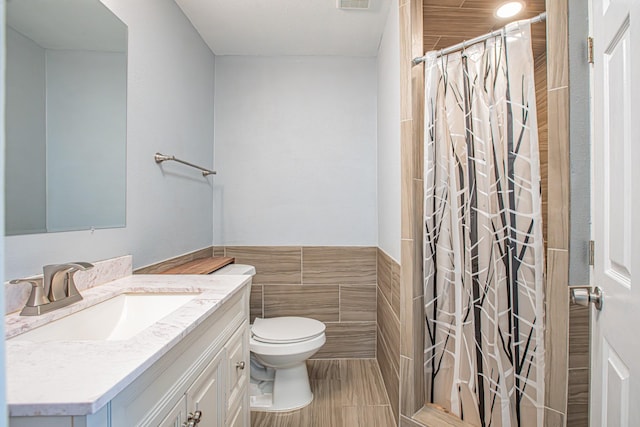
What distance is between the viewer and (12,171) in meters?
0.98

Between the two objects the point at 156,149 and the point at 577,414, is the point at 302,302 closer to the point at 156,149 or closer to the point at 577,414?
the point at 156,149

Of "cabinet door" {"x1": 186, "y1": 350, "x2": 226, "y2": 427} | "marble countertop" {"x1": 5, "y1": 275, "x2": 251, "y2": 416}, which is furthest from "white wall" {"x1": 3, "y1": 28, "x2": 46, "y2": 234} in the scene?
"cabinet door" {"x1": 186, "y1": 350, "x2": 226, "y2": 427}

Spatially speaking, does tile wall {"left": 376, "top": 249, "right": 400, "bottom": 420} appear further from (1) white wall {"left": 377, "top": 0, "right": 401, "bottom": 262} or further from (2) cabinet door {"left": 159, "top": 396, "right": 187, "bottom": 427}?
(2) cabinet door {"left": 159, "top": 396, "right": 187, "bottom": 427}

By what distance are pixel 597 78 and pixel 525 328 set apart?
935 millimetres

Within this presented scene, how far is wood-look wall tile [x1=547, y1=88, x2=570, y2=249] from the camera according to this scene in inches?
44.1

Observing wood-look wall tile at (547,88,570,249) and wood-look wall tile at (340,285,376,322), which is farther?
wood-look wall tile at (340,285,376,322)

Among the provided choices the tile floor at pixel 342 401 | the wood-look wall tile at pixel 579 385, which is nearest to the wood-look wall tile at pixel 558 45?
the wood-look wall tile at pixel 579 385

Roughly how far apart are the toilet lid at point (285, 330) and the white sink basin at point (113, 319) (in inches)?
35.3

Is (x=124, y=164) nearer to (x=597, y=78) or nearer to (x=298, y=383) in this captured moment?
(x=298, y=383)

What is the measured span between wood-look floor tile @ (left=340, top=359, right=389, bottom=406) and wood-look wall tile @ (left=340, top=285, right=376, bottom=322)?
0.33m

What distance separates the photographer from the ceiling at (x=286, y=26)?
6.55 ft

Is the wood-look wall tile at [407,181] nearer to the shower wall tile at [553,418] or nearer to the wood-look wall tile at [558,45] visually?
the wood-look wall tile at [558,45]

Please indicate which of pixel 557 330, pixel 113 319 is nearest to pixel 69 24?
pixel 113 319

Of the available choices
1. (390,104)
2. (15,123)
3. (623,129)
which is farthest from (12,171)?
(390,104)
